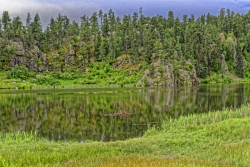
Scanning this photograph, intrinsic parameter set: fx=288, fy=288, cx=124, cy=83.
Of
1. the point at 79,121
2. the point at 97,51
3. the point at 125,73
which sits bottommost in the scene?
the point at 79,121

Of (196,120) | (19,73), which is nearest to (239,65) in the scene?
(19,73)

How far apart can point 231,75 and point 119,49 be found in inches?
3030

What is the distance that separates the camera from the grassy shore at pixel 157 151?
1817 cm

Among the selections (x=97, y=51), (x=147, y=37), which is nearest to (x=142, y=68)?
(x=147, y=37)

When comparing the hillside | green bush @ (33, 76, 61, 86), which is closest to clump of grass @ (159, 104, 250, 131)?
the hillside

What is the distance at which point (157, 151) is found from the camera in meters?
24.4

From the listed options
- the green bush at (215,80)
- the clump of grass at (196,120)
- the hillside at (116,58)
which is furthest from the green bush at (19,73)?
the clump of grass at (196,120)

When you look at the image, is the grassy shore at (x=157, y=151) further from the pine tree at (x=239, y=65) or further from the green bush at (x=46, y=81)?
the pine tree at (x=239, y=65)

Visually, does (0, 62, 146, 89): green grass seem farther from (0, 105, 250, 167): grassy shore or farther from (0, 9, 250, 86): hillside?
(0, 105, 250, 167): grassy shore

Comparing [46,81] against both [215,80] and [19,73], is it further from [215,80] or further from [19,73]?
[215,80]

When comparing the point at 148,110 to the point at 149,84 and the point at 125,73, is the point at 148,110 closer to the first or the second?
the point at 149,84

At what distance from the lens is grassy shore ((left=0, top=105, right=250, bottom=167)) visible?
18.2 m

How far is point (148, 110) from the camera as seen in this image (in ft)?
203

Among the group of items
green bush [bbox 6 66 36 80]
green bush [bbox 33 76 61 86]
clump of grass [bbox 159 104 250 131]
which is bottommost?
clump of grass [bbox 159 104 250 131]
